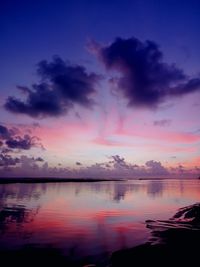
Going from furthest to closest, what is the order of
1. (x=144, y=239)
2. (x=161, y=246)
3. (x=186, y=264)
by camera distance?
(x=144, y=239) → (x=161, y=246) → (x=186, y=264)

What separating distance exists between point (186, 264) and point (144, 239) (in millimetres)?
7873

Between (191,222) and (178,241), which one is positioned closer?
(178,241)

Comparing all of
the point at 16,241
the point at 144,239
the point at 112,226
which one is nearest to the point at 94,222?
the point at 112,226

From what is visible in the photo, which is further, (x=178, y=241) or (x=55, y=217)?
(x=55, y=217)

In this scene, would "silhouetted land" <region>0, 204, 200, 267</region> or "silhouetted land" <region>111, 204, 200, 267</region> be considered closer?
"silhouetted land" <region>111, 204, 200, 267</region>

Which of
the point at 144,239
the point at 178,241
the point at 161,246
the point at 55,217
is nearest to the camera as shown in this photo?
the point at 161,246

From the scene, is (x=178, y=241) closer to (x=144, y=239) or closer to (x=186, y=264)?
(x=144, y=239)

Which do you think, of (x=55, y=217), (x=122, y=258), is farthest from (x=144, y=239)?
(x=55, y=217)

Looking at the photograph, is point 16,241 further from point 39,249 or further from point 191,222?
point 191,222

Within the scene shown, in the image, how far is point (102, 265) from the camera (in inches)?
586

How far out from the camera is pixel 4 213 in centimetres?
3341

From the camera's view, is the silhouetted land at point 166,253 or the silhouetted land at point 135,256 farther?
the silhouetted land at point 135,256

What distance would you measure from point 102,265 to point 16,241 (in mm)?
8035

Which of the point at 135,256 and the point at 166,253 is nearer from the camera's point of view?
the point at 135,256
